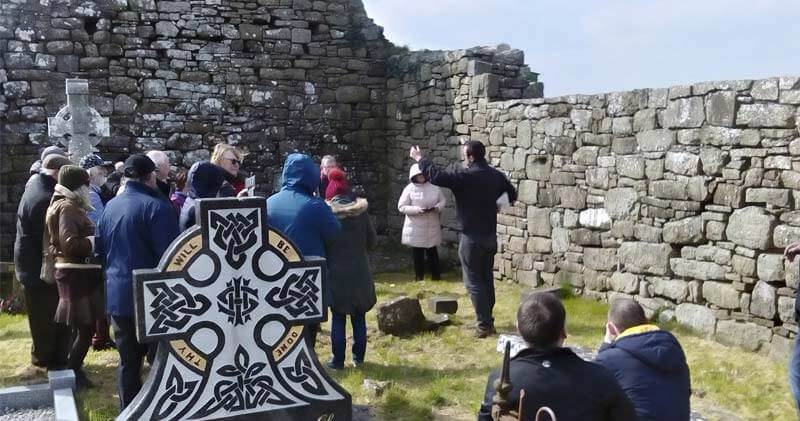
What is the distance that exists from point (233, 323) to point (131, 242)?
949mm

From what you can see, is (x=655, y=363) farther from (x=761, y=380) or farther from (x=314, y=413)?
(x=761, y=380)

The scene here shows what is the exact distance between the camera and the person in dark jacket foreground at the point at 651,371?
126 inches

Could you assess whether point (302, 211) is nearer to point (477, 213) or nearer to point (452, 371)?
point (452, 371)

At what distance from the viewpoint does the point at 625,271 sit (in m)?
7.43

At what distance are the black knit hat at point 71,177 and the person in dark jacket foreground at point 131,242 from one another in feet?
2.27

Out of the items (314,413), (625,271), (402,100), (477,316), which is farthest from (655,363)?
(402,100)

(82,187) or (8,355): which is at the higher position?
(82,187)

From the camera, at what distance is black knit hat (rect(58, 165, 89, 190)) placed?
5152mm

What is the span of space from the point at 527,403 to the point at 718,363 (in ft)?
13.1

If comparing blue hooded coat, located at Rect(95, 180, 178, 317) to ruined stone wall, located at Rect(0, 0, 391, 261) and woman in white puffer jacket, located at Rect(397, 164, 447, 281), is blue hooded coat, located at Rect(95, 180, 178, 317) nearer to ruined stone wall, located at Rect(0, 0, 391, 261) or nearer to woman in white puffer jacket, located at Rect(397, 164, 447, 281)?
woman in white puffer jacket, located at Rect(397, 164, 447, 281)

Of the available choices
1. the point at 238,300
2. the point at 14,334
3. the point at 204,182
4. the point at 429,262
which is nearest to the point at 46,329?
the point at 14,334

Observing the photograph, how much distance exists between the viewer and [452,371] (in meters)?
5.93

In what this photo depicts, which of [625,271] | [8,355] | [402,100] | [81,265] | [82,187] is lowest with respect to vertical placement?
[8,355]

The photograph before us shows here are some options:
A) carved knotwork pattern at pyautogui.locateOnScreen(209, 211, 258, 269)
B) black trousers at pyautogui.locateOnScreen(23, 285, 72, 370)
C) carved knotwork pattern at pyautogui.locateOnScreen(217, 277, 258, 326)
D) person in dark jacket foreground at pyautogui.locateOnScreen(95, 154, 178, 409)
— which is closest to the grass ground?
black trousers at pyautogui.locateOnScreen(23, 285, 72, 370)
